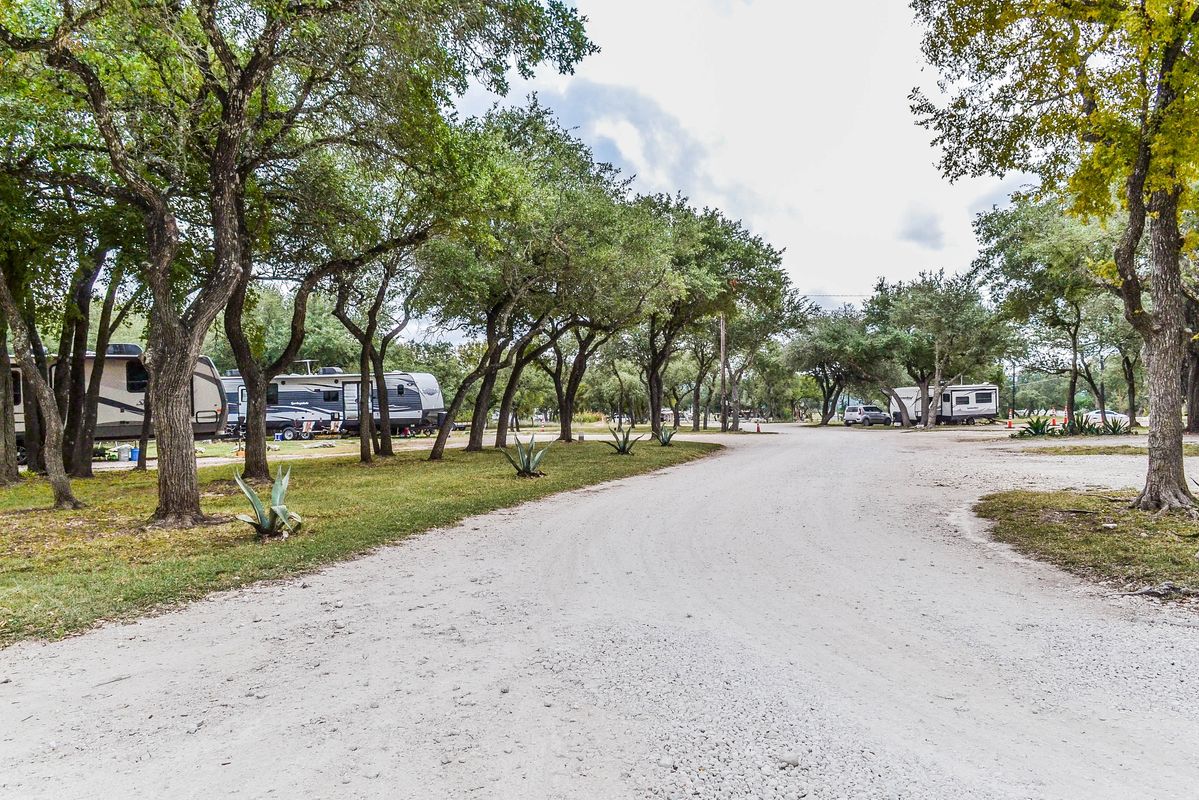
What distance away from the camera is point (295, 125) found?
920cm

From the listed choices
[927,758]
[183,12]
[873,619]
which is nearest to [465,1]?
[183,12]

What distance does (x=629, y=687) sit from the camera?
2879mm

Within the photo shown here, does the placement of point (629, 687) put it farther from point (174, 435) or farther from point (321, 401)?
point (321, 401)

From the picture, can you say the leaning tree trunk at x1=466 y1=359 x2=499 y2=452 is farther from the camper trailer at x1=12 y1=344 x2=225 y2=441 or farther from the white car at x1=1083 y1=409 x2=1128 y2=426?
the white car at x1=1083 y1=409 x2=1128 y2=426

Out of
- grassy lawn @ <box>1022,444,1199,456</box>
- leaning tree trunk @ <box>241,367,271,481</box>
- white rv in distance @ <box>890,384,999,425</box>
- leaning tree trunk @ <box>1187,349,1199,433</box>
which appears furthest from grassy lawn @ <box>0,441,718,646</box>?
white rv in distance @ <box>890,384,999,425</box>

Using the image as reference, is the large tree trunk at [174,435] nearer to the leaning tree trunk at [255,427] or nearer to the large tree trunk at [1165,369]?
the leaning tree trunk at [255,427]

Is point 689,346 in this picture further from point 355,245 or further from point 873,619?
point 873,619

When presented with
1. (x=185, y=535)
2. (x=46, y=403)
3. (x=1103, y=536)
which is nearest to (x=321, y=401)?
(x=46, y=403)

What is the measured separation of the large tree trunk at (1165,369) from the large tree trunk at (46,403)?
1337 centimetres

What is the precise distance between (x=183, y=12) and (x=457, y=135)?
360 cm

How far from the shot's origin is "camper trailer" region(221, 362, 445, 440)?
30078 mm

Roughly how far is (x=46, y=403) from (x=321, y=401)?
23.6m

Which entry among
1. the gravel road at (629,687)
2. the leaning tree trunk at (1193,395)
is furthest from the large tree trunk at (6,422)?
the leaning tree trunk at (1193,395)

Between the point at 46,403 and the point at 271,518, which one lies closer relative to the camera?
the point at 271,518
